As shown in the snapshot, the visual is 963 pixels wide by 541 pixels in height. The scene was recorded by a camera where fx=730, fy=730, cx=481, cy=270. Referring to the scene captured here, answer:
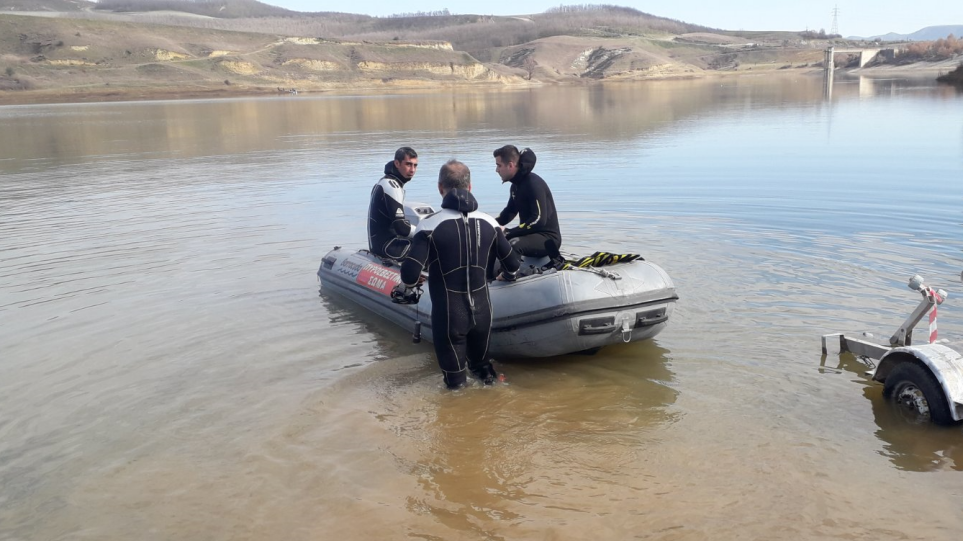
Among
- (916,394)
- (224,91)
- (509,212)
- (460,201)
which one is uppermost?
(224,91)

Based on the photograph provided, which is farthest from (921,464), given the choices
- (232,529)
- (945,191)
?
(945,191)

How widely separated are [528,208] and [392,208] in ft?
4.55

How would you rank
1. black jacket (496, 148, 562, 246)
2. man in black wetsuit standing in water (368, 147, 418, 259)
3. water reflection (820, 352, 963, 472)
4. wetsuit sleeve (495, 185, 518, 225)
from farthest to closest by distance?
man in black wetsuit standing in water (368, 147, 418, 259) → wetsuit sleeve (495, 185, 518, 225) → black jacket (496, 148, 562, 246) → water reflection (820, 352, 963, 472)

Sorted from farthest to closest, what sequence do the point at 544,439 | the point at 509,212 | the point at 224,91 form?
the point at 224,91 → the point at 509,212 → the point at 544,439

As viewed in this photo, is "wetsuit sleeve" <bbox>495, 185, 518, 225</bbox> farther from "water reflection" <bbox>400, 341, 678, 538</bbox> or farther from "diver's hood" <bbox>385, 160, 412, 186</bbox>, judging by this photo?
"water reflection" <bbox>400, 341, 678, 538</bbox>

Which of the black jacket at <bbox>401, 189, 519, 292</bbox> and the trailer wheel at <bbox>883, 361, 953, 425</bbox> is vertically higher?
the black jacket at <bbox>401, 189, 519, 292</bbox>

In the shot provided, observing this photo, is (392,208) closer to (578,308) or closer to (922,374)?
(578,308)

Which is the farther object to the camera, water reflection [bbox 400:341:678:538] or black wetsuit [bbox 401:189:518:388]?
black wetsuit [bbox 401:189:518:388]

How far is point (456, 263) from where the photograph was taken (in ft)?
17.1

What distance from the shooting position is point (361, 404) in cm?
548

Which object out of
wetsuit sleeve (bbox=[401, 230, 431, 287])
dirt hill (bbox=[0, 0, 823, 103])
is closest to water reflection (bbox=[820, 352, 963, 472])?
wetsuit sleeve (bbox=[401, 230, 431, 287])

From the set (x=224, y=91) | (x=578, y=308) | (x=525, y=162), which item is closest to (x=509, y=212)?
(x=525, y=162)

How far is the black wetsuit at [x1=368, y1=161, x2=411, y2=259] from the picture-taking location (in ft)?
23.1

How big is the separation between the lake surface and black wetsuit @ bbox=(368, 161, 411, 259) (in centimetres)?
81
